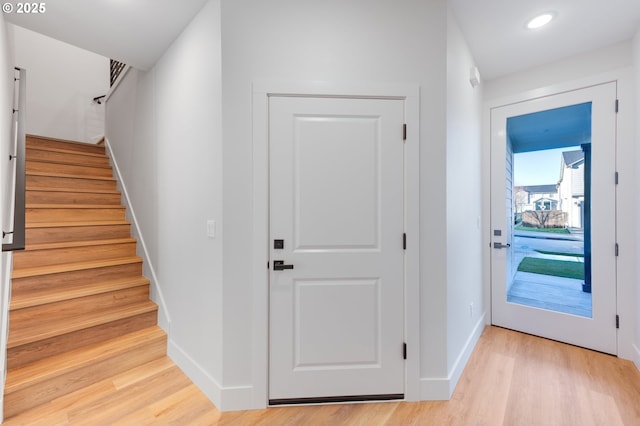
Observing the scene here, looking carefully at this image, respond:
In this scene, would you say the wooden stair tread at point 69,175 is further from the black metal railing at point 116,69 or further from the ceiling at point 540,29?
the ceiling at point 540,29

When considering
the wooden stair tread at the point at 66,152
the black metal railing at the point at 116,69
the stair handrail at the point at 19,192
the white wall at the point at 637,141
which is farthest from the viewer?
the black metal railing at the point at 116,69

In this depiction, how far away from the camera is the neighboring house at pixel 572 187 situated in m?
2.53

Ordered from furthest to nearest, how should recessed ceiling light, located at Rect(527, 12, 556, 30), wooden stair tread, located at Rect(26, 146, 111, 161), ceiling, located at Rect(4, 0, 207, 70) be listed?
wooden stair tread, located at Rect(26, 146, 111, 161)
recessed ceiling light, located at Rect(527, 12, 556, 30)
ceiling, located at Rect(4, 0, 207, 70)

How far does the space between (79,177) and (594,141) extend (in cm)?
526

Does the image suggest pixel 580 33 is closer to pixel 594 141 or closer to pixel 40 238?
pixel 594 141

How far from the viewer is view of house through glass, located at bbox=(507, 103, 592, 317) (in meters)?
2.52

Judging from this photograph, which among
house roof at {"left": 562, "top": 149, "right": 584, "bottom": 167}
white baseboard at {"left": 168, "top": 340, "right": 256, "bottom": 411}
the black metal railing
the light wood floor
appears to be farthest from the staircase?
house roof at {"left": 562, "top": 149, "right": 584, "bottom": 167}

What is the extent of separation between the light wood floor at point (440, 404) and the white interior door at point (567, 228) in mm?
360

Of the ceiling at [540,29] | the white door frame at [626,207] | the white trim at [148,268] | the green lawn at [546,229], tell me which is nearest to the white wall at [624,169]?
the white door frame at [626,207]

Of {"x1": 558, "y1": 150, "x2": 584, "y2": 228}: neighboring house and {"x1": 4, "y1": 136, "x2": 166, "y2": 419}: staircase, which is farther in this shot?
{"x1": 558, "y1": 150, "x2": 584, "y2": 228}: neighboring house

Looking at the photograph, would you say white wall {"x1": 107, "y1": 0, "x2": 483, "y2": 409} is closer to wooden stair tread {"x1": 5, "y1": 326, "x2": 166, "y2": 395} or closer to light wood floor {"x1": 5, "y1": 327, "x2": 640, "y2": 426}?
light wood floor {"x1": 5, "y1": 327, "x2": 640, "y2": 426}

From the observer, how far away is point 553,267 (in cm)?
270

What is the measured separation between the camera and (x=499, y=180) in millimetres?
2863

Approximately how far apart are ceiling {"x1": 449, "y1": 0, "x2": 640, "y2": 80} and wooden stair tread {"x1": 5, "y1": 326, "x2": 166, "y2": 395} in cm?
344
